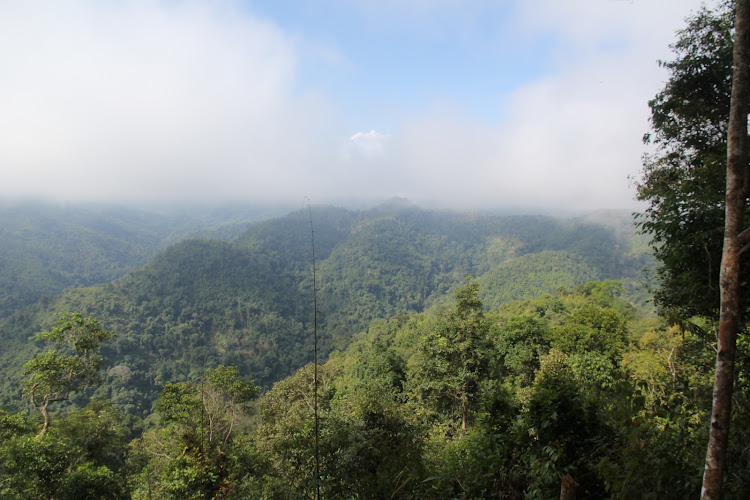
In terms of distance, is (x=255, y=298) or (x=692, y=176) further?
(x=255, y=298)

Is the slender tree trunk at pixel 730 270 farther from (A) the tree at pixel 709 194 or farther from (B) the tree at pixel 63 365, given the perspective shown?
(B) the tree at pixel 63 365

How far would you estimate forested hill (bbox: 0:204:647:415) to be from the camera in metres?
68.9

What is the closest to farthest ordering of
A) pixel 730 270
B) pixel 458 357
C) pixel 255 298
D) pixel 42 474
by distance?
1. pixel 730 270
2. pixel 42 474
3. pixel 458 357
4. pixel 255 298

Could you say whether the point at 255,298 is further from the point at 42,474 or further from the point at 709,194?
the point at 709,194

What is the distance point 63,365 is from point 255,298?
328 feet

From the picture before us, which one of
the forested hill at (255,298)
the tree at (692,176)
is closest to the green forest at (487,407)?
the tree at (692,176)

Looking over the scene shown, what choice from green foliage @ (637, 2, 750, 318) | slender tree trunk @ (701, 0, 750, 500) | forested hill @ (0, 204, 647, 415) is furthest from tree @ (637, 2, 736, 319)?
forested hill @ (0, 204, 647, 415)

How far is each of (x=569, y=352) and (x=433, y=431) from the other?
11.4 meters

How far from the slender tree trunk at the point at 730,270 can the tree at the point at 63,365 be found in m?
14.6

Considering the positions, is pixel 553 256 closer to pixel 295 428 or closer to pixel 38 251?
pixel 295 428

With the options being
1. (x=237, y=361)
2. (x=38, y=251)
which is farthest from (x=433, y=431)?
(x=38, y=251)

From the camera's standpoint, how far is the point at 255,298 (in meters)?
106

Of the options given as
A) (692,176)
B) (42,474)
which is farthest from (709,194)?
(42,474)

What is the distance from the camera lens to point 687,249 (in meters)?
4.68
